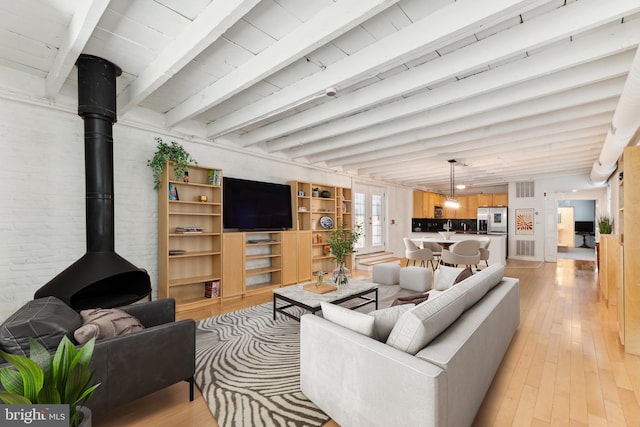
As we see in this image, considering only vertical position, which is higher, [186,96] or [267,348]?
[186,96]

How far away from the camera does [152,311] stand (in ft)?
7.98

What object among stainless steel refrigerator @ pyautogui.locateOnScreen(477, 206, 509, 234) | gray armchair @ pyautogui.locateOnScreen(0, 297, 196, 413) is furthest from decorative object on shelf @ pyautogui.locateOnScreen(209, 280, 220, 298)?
stainless steel refrigerator @ pyautogui.locateOnScreen(477, 206, 509, 234)

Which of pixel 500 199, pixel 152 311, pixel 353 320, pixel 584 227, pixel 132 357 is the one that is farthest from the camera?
pixel 584 227

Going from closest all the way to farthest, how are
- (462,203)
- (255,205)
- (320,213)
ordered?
1. (255,205)
2. (320,213)
3. (462,203)

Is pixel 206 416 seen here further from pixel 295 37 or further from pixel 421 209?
pixel 421 209

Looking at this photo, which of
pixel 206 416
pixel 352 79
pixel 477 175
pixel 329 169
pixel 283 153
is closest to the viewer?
pixel 206 416

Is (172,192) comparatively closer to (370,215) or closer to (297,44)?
(297,44)

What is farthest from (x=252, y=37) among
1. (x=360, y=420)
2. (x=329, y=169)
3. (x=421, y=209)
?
(x=421, y=209)

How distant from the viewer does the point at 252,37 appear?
233 centimetres

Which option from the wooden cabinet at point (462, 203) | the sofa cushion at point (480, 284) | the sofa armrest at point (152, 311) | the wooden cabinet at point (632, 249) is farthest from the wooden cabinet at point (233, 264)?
the wooden cabinet at point (462, 203)

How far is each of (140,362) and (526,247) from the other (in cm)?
1047

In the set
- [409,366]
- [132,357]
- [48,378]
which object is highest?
[48,378]

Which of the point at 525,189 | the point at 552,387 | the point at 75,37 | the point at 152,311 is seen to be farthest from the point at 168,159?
the point at 525,189

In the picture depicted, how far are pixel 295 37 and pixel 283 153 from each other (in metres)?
3.76
